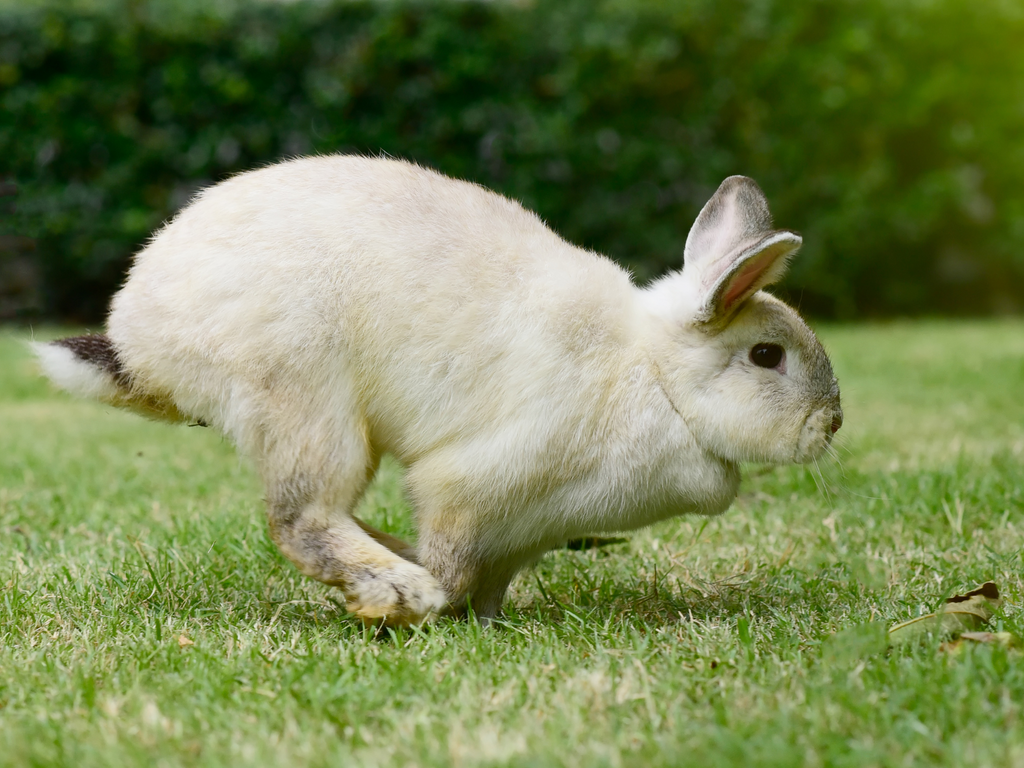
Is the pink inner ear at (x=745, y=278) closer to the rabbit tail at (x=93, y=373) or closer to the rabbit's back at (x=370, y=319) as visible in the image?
the rabbit's back at (x=370, y=319)

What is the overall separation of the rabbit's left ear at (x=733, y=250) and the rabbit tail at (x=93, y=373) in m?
1.38

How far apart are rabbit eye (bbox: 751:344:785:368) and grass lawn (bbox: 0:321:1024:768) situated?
24.0 inches

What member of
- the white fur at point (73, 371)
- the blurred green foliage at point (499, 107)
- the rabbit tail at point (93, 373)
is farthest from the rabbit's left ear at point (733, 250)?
the blurred green foliage at point (499, 107)

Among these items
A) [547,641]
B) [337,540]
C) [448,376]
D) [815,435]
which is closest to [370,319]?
[448,376]

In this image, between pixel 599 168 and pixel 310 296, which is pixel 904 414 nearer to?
pixel 310 296

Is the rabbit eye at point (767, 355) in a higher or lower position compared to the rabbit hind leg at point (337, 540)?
higher

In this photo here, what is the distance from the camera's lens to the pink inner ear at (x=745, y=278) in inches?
104

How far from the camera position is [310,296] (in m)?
2.71

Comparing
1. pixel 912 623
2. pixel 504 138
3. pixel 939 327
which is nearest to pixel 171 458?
pixel 912 623

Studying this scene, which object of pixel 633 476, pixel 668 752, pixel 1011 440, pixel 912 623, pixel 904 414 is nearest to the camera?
pixel 668 752

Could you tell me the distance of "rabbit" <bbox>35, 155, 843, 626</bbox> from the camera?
269 cm

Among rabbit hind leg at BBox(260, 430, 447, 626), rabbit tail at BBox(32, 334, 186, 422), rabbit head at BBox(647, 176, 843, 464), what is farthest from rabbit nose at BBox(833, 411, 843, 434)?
rabbit tail at BBox(32, 334, 186, 422)

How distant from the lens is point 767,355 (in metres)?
2.84

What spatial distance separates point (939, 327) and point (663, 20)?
151 inches
